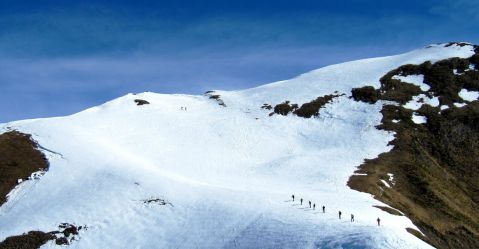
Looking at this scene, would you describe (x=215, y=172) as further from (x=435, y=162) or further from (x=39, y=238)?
(x=435, y=162)

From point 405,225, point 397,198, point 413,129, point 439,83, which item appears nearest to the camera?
point 405,225

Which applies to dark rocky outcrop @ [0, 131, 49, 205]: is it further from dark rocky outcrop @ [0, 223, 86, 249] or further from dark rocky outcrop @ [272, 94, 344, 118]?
dark rocky outcrop @ [272, 94, 344, 118]

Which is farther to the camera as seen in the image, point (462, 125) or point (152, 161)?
point (462, 125)

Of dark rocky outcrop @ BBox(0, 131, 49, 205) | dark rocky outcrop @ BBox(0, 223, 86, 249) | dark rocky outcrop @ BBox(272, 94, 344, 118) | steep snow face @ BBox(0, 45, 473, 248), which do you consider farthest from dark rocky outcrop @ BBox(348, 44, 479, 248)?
dark rocky outcrop @ BBox(0, 131, 49, 205)

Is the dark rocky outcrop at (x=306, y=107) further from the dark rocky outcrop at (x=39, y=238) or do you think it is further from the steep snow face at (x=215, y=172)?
the dark rocky outcrop at (x=39, y=238)

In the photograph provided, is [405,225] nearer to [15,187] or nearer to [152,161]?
[152,161]

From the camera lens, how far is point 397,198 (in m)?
56.4

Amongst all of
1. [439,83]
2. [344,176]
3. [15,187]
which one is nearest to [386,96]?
[439,83]

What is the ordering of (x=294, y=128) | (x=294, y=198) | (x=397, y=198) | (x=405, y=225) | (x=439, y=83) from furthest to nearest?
(x=439, y=83) < (x=294, y=128) < (x=397, y=198) < (x=294, y=198) < (x=405, y=225)

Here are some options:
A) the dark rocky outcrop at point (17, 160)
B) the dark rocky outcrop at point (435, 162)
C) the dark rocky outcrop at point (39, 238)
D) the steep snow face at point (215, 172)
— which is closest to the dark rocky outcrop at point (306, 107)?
the steep snow face at point (215, 172)

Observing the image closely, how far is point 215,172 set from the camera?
65.7m

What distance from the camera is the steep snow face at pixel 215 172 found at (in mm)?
45344

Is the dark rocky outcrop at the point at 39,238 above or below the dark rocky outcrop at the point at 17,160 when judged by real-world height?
below

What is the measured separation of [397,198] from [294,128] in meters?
28.2
